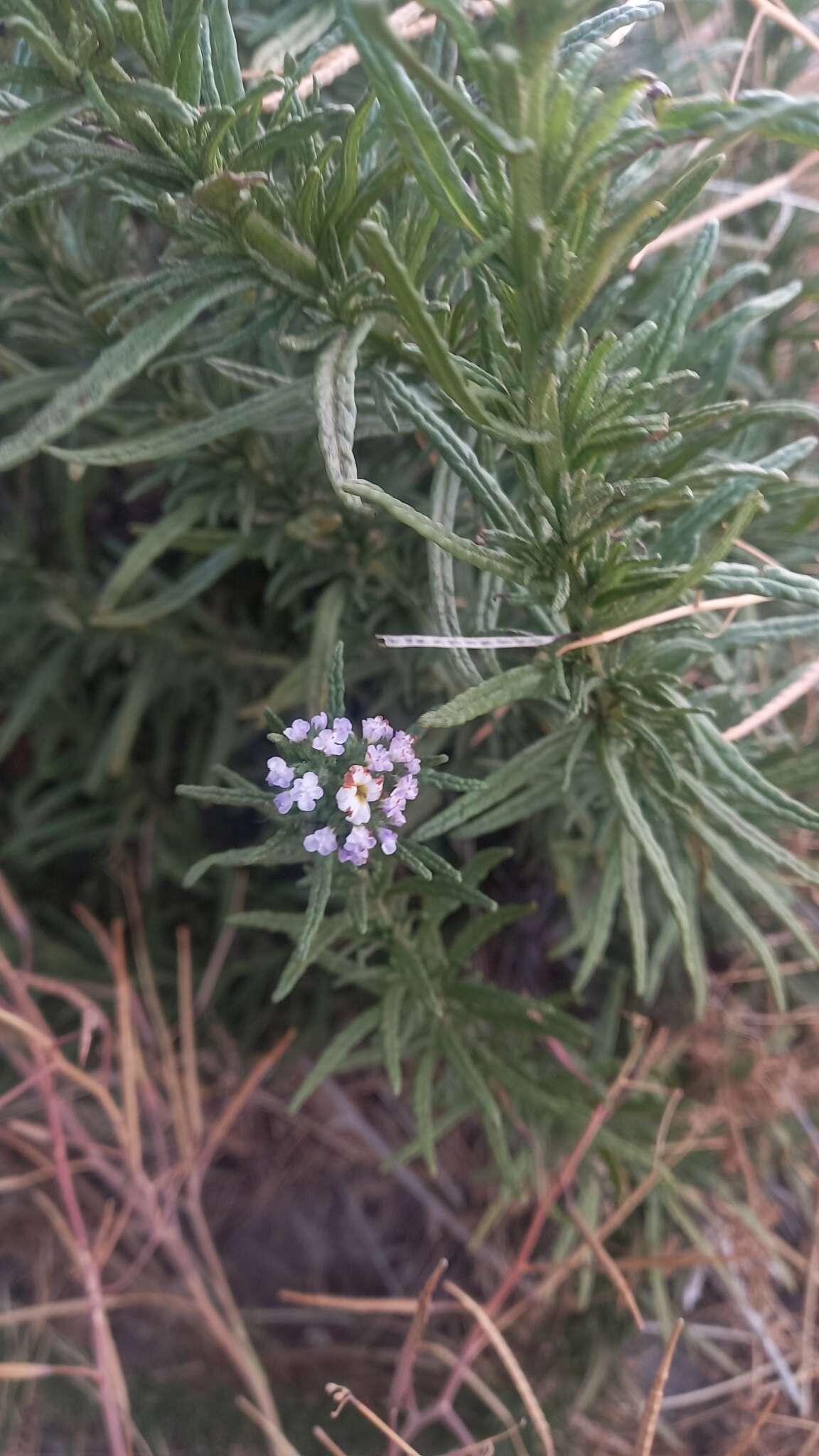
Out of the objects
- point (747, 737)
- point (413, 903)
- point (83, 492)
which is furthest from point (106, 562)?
point (747, 737)

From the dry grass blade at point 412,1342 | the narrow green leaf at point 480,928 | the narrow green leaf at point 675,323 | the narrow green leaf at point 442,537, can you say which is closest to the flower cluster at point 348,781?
the narrow green leaf at point 442,537

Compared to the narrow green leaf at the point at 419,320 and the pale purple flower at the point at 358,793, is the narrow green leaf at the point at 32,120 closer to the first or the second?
the narrow green leaf at the point at 419,320

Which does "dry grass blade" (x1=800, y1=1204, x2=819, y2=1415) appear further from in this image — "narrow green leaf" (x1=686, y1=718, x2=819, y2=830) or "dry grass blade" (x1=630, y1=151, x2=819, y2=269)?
"dry grass blade" (x1=630, y1=151, x2=819, y2=269)

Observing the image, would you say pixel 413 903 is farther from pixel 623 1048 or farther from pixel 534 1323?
pixel 534 1323

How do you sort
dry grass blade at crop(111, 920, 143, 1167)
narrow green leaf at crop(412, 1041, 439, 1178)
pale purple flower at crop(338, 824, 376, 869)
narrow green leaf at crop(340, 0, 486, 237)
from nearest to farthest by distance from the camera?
narrow green leaf at crop(340, 0, 486, 237)
pale purple flower at crop(338, 824, 376, 869)
narrow green leaf at crop(412, 1041, 439, 1178)
dry grass blade at crop(111, 920, 143, 1167)

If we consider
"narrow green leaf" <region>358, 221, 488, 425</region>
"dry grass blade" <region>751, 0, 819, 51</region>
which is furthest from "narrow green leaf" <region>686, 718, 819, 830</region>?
"dry grass blade" <region>751, 0, 819, 51</region>

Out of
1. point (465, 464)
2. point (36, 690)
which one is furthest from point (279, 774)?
point (36, 690)

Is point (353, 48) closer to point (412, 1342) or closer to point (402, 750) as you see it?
point (402, 750)
